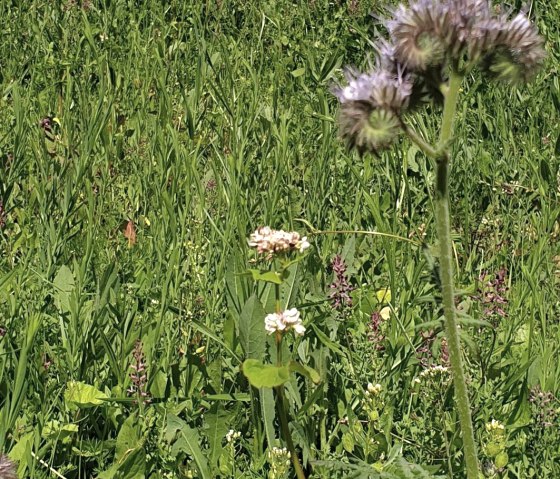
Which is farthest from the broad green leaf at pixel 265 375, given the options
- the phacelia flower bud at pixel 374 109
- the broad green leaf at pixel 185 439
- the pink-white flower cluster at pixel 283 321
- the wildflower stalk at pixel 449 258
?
the phacelia flower bud at pixel 374 109

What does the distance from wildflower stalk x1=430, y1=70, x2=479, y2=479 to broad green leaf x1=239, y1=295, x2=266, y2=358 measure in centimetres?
82

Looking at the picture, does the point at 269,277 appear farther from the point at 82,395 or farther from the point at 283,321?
the point at 82,395

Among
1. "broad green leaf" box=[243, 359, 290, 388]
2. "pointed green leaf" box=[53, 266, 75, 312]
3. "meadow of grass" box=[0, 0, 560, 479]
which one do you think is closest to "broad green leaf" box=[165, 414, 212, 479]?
"meadow of grass" box=[0, 0, 560, 479]

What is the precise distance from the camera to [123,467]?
2.33 m

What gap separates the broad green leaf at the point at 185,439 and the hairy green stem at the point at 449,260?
2.58ft

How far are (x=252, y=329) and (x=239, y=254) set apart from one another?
475 millimetres

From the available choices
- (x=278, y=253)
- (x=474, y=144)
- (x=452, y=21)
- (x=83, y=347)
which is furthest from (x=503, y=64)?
(x=474, y=144)

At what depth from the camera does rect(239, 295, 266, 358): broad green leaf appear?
2516 mm

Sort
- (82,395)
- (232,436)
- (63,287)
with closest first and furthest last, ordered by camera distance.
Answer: (232,436) → (82,395) → (63,287)

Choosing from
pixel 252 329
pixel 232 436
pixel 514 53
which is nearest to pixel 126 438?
pixel 232 436

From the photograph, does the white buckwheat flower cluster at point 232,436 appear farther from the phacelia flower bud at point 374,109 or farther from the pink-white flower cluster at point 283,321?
the phacelia flower bud at point 374,109

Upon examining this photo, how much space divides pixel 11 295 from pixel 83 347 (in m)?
0.33

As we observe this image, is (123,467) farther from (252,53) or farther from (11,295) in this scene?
(252,53)

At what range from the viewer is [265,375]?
7.06ft
